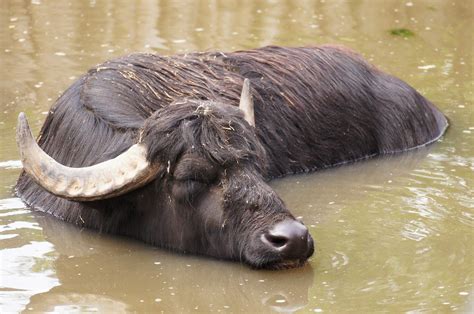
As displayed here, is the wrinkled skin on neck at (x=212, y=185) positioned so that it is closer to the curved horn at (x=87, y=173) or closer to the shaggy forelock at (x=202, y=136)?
the shaggy forelock at (x=202, y=136)

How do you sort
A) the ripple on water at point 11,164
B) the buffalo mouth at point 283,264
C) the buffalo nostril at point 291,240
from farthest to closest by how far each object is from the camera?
the ripple on water at point 11,164 < the buffalo mouth at point 283,264 < the buffalo nostril at point 291,240

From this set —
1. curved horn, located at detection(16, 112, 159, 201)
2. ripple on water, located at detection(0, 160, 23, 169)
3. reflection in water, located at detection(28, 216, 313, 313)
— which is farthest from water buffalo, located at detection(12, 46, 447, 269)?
ripple on water, located at detection(0, 160, 23, 169)

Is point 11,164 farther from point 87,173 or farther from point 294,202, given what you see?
Answer: point 294,202

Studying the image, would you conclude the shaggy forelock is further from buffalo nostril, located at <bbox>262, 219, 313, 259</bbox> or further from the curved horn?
buffalo nostril, located at <bbox>262, 219, 313, 259</bbox>

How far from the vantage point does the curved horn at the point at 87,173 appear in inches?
331

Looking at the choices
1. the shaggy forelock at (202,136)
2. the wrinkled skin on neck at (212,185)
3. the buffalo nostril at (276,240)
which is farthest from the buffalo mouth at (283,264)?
the shaggy forelock at (202,136)

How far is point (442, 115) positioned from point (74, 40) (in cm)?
520

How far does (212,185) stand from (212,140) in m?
0.32

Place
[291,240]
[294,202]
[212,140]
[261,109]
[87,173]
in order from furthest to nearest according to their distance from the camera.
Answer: [261,109]
[294,202]
[87,173]
[212,140]
[291,240]

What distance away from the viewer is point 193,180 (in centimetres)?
831

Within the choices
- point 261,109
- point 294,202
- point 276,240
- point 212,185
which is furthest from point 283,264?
point 261,109

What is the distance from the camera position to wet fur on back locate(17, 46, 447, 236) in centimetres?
914

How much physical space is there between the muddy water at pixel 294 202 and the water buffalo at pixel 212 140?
0.66 ft

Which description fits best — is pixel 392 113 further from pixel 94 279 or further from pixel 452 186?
pixel 94 279
